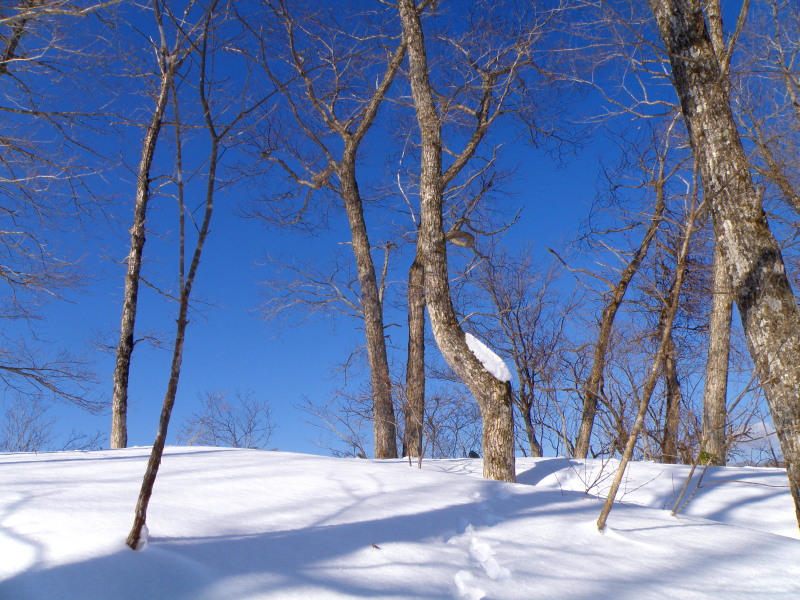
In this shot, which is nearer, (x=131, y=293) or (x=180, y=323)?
(x=180, y=323)

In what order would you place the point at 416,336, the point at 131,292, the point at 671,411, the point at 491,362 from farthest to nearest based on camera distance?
the point at 671,411 → the point at 416,336 → the point at 131,292 → the point at 491,362

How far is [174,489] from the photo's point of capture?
2.66 m

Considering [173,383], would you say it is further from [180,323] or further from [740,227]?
[740,227]

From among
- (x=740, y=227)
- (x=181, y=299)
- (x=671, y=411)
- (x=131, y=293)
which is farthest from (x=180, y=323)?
(x=671, y=411)

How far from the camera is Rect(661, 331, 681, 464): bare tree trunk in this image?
29.5 ft

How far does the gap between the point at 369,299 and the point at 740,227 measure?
17.2 feet

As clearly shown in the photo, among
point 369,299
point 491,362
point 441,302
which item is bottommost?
point 491,362

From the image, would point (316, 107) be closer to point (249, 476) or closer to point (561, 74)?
point (561, 74)

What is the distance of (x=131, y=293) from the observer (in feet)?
23.9

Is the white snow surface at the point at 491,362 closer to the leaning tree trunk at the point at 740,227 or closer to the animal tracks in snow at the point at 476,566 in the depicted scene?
the leaning tree trunk at the point at 740,227

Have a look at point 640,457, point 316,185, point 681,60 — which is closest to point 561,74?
point 681,60

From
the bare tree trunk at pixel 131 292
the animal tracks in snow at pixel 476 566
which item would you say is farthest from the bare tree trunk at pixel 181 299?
the bare tree trunk at pixel 131 292

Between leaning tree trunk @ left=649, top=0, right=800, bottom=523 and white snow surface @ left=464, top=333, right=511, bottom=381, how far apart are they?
5.64 feet

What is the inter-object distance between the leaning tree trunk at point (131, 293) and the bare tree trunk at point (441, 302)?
324cm
